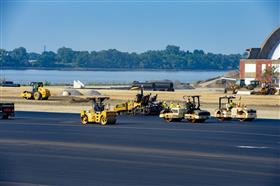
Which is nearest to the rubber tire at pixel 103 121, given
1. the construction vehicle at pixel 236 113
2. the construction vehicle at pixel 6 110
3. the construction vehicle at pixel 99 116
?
the construction vehicle at pixel 99 116

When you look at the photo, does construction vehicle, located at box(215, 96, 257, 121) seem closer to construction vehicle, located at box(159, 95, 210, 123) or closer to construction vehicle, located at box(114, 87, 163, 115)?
construction vehicle, located at box(159, 95, 210, 123)

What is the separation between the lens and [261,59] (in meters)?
129

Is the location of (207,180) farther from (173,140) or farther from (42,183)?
(173,140)

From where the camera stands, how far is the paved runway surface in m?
25.3

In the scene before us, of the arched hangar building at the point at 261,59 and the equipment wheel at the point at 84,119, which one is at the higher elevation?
the arched hangar building at the point at 261,59

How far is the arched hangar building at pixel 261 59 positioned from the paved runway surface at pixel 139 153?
7493cm

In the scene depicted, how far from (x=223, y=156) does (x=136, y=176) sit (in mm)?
7452

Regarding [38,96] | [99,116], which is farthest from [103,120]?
[38,96]

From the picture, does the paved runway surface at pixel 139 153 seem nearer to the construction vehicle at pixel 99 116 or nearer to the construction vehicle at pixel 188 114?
the construction vehicle at pixel 99 116

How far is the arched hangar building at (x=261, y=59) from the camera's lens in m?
126

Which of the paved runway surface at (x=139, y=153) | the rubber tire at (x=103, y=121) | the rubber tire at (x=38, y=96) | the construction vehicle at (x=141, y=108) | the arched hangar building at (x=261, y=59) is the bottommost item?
the paved runway surface at (x=139, y=153)

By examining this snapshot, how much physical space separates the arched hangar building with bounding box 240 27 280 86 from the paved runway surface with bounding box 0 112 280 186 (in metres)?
74.9

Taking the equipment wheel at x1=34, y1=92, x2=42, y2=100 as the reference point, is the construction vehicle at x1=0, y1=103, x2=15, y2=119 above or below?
below

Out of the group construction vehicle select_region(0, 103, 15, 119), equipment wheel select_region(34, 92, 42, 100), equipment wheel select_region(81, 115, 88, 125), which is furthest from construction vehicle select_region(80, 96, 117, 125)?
equipment wheel select_region(34, 92, 42, 100)
